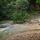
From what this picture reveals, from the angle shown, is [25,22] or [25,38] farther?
[25,22]

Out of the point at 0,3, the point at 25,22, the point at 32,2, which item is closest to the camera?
the point at 25,22

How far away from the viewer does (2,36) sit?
586 cm

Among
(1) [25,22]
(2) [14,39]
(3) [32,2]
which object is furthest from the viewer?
(3) [32,2]

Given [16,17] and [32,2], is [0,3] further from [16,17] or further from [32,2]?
[32,2]

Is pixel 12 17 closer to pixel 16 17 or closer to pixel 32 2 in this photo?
pixel 16 17

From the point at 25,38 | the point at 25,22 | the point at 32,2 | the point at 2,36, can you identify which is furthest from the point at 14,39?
the point at 32,2

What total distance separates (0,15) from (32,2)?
12.4 feet

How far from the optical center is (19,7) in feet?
29.4

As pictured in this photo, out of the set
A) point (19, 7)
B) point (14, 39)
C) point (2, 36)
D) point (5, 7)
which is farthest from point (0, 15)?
point (14, 39)

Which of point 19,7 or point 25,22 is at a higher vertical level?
point 19,7

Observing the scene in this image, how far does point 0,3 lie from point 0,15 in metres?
0.75

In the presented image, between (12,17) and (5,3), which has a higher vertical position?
(5,3)

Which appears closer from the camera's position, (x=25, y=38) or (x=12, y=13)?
(x=25, y=38)

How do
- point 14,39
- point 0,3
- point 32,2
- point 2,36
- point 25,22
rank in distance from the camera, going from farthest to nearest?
point 32,2 < point 0,3 < point 25,22 < point 2,36 < point 14,39
